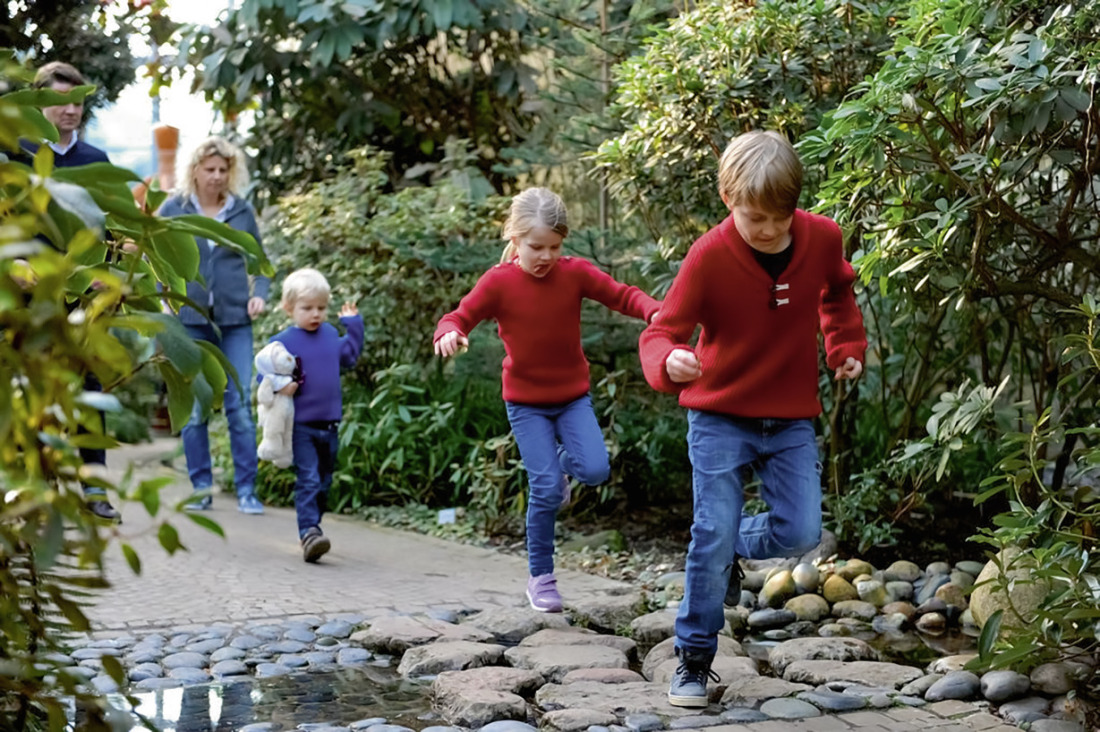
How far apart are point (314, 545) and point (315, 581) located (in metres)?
0.38

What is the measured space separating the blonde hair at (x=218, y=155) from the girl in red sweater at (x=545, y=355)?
268cm

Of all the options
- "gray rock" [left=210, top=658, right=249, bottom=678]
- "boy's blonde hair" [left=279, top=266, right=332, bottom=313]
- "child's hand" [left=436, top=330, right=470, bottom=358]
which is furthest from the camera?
"boy's blonde hair" [left=279, top=266, right=332, bottom=313]

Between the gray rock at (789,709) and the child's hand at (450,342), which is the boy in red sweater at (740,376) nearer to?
the gray rock at (789,709)

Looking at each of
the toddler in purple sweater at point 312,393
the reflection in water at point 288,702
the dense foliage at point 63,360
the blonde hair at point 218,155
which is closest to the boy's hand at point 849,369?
the reflection in water at point 288,702

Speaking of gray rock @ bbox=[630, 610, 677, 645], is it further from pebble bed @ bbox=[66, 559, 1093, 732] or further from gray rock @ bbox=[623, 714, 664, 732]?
gray rock @ bbox=[623, 714, 664, 732]

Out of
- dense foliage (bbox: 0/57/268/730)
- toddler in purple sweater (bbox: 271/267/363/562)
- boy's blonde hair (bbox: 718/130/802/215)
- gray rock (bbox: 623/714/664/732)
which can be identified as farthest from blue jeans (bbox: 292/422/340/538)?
dense foliage (bbox: 0/57/268/730)

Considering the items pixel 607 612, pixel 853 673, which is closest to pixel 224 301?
pixel 607 612

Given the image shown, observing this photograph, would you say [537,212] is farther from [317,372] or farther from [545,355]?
[317,372]

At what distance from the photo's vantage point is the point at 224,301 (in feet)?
23.2

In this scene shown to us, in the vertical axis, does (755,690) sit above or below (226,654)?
below

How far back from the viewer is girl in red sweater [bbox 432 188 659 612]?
498cm

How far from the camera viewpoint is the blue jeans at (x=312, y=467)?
19.6 ft

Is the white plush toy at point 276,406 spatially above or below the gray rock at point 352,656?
above

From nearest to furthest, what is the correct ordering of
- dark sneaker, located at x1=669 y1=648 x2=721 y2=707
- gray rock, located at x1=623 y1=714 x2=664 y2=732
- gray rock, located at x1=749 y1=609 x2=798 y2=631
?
gray rock, located at x1=623 y1=714 x2=664 y2=732
dark sneaker, located at x1=669 y1=648 x2=721 y2=707
gray rock, located at x1=749 y1=609 x2=798 y2=631
